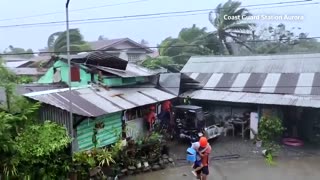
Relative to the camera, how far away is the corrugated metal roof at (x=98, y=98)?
11.9 meters

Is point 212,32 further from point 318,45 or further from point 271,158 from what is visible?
point 271,158

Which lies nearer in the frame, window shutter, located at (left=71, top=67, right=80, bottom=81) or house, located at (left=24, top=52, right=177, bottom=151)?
house, located at (left=24, top=52, right=177, bottom=151)

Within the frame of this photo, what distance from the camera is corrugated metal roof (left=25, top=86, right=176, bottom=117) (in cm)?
1192

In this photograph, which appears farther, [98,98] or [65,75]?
[65,75]

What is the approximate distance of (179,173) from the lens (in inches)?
534

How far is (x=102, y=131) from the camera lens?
44.3ft

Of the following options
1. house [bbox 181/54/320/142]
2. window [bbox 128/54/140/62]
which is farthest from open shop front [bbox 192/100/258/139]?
window [bbox 128/54/140/62]

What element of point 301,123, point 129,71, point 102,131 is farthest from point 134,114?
point 301,123

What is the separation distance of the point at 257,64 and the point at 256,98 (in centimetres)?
374

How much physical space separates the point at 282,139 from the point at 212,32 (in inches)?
703

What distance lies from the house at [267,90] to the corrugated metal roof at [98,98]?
3745mm

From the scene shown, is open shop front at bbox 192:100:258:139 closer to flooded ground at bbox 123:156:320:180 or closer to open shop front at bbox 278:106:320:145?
open shop front at bbox 278:106:320:145

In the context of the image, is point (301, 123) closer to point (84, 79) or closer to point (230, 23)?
point (84, 79)

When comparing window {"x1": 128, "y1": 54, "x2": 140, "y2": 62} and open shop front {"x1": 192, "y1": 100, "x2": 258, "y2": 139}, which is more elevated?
window {"x1": 128, "y1": 54, "x2": 140, "y2": 62}
